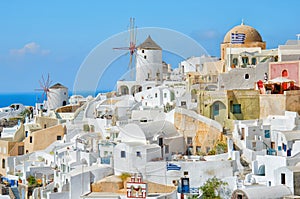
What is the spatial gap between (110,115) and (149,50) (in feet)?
21.5

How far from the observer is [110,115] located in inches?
1245

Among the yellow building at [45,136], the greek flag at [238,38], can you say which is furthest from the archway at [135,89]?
the greek flag at [238,38]

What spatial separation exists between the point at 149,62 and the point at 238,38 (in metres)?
5.92

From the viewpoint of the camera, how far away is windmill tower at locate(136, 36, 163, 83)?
36.1 meters

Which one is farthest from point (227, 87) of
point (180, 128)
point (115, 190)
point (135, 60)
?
point (115, 190)

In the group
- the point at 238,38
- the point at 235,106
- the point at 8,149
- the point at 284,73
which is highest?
the point at 238,38

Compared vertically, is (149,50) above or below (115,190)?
above

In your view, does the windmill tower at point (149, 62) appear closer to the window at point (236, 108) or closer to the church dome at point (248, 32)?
the church dome at point (248, 32)

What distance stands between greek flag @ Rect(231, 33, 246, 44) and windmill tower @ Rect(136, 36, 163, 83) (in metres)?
4.04

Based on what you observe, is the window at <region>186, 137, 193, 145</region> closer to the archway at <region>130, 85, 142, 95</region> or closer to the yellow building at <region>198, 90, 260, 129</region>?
the yellow building at <region>198, 90, 260, 129</region>

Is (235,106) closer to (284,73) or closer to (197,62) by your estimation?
(284,73)

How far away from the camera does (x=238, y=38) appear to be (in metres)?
34.7

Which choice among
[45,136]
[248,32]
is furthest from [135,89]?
[248,32]

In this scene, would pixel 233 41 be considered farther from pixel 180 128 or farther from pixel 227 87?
pixel 180 128
